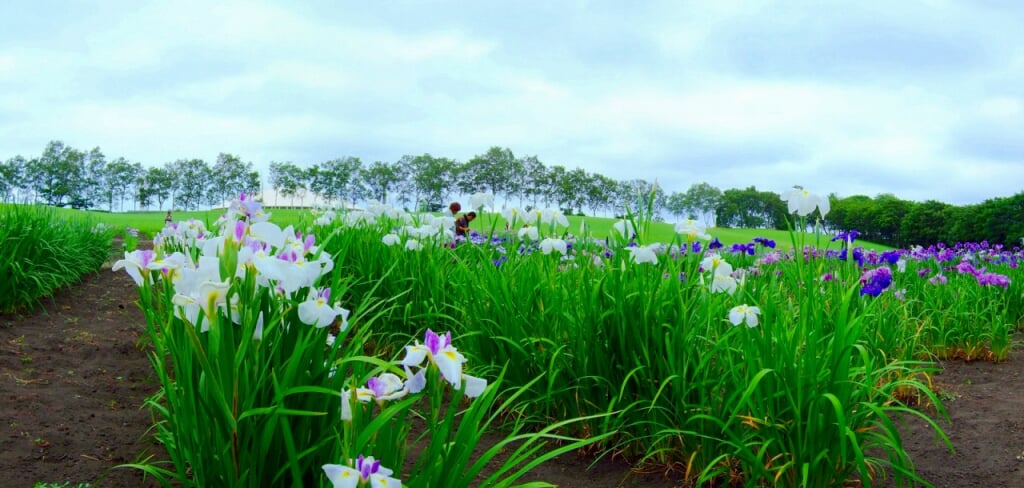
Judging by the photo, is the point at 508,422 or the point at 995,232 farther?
the point at 995,232

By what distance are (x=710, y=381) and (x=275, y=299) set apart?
5.68 feet

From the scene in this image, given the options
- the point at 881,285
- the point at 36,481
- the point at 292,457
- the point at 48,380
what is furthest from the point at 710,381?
the point at 48,380

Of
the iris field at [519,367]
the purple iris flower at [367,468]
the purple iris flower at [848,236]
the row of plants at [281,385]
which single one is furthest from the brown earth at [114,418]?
the purple iris flower at [367,468]

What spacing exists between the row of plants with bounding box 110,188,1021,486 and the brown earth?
158 mm

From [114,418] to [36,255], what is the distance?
12.8 ft

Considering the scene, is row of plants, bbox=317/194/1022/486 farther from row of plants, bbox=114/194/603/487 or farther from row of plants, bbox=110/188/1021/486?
row of plants, bbox=114/194/603/487

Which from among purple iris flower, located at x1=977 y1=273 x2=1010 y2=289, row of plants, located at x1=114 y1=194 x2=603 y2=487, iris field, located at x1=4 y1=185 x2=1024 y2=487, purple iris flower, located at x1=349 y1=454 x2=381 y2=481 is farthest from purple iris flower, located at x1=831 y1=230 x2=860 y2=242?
purple iris flower, located at x1=349 y1=454 x2=381 y2=481

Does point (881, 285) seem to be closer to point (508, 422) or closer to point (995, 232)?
point (508, 422)

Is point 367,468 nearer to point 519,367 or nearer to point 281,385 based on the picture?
point 281,385

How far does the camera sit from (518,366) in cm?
346

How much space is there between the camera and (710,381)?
284cm

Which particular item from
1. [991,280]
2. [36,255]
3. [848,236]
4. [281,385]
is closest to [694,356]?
[848,236]

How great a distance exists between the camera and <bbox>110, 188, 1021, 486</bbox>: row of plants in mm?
1801

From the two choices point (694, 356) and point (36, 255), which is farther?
point (36, 255)
